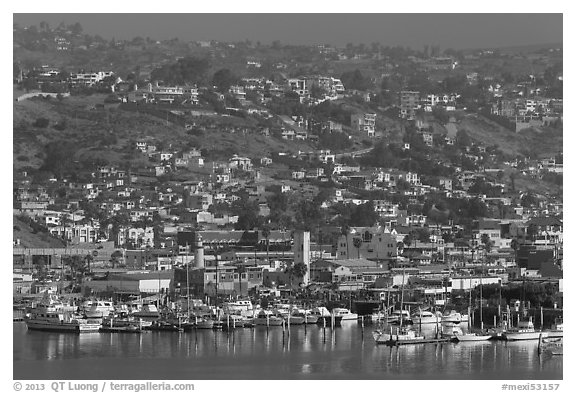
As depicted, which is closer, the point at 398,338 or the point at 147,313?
the point at 398,338

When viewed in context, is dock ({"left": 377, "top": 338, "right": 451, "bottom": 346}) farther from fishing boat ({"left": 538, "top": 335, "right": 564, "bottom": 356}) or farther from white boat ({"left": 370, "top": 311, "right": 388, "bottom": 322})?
white boat ({"left": 370, "top": 311, "right": 388, "bottom": 322})

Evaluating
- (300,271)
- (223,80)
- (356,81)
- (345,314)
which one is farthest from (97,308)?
(356,81)

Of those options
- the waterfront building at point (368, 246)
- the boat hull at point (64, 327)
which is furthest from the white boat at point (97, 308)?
the waterfront building at point (368, 246)

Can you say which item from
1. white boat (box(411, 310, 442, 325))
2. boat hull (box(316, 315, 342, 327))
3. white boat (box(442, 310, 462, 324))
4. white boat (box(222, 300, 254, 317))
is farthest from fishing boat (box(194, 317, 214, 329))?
white boat (box(442, 310, 462, 324))

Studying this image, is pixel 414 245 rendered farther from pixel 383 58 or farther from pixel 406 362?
pixel 383 58

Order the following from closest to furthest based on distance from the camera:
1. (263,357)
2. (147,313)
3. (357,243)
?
(263,357) → (147,313) → (357,243)

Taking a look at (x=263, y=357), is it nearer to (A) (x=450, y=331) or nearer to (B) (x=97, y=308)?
(A) (x=450, y=331)

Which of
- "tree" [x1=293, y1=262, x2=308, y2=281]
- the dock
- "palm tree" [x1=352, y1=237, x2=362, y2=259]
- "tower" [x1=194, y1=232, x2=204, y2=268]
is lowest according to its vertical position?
the dock
